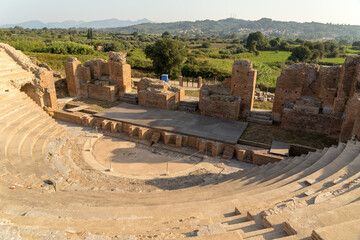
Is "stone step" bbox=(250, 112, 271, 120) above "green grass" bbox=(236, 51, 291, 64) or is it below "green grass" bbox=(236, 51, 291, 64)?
below

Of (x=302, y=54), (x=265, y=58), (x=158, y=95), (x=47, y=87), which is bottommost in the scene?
(x=265, y=58)

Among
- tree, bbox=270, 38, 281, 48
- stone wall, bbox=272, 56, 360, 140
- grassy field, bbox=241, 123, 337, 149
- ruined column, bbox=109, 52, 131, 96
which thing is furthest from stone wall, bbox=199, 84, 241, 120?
tree, bbox=270, 38, 281, 48

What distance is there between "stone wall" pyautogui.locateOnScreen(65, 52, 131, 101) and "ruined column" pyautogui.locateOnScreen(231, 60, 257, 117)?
881 centimetres

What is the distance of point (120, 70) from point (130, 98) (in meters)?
2.37

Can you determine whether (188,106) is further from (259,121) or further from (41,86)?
(41,86)

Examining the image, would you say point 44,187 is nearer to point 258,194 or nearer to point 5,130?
point 5,130

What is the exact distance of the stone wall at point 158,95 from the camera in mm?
16469

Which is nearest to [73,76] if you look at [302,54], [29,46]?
[29,46]

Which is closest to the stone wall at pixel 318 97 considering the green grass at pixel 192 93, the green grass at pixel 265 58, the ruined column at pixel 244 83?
the ruined column at pixel 244 83

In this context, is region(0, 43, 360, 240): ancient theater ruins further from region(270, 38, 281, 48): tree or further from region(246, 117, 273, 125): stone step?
region(270, 38, 281, 48): tree

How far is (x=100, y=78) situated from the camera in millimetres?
19656

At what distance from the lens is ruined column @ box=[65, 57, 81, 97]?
62.1ft

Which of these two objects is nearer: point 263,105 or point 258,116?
point 258,116

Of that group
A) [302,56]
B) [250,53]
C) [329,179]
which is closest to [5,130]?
[329,179]
